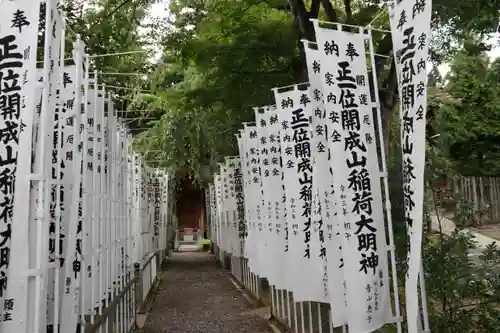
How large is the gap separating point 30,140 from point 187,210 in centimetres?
3595

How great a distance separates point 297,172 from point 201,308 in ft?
23.4

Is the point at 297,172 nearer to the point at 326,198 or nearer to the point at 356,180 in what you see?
the point at 326,198

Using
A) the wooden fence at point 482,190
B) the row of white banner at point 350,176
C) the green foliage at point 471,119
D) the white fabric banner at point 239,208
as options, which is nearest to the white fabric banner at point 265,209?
the row of white banner at point 350,176

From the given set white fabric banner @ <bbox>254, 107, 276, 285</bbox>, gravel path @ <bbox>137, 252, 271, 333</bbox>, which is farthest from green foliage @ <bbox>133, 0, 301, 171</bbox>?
gravel path @ <bbox>137, 252, 271, 333</bbox>

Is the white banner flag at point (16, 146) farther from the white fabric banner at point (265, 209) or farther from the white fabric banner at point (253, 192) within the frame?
the white fabric banner at point (253, 192)

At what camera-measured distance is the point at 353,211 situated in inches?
189

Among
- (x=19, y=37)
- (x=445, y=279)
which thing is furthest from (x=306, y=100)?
(x=19, y=37)

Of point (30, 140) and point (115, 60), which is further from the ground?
point (115, 60)

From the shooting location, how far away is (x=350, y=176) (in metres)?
4.81

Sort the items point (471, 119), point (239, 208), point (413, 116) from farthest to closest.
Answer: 1. point (239, 208)
2. point (471, 119)
3. point (413, 116)

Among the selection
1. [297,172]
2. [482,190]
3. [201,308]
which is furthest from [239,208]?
[297,172]

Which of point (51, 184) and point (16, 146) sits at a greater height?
point (16, 146)

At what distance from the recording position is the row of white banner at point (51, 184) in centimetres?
346

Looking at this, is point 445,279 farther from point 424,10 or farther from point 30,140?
point 30,140
